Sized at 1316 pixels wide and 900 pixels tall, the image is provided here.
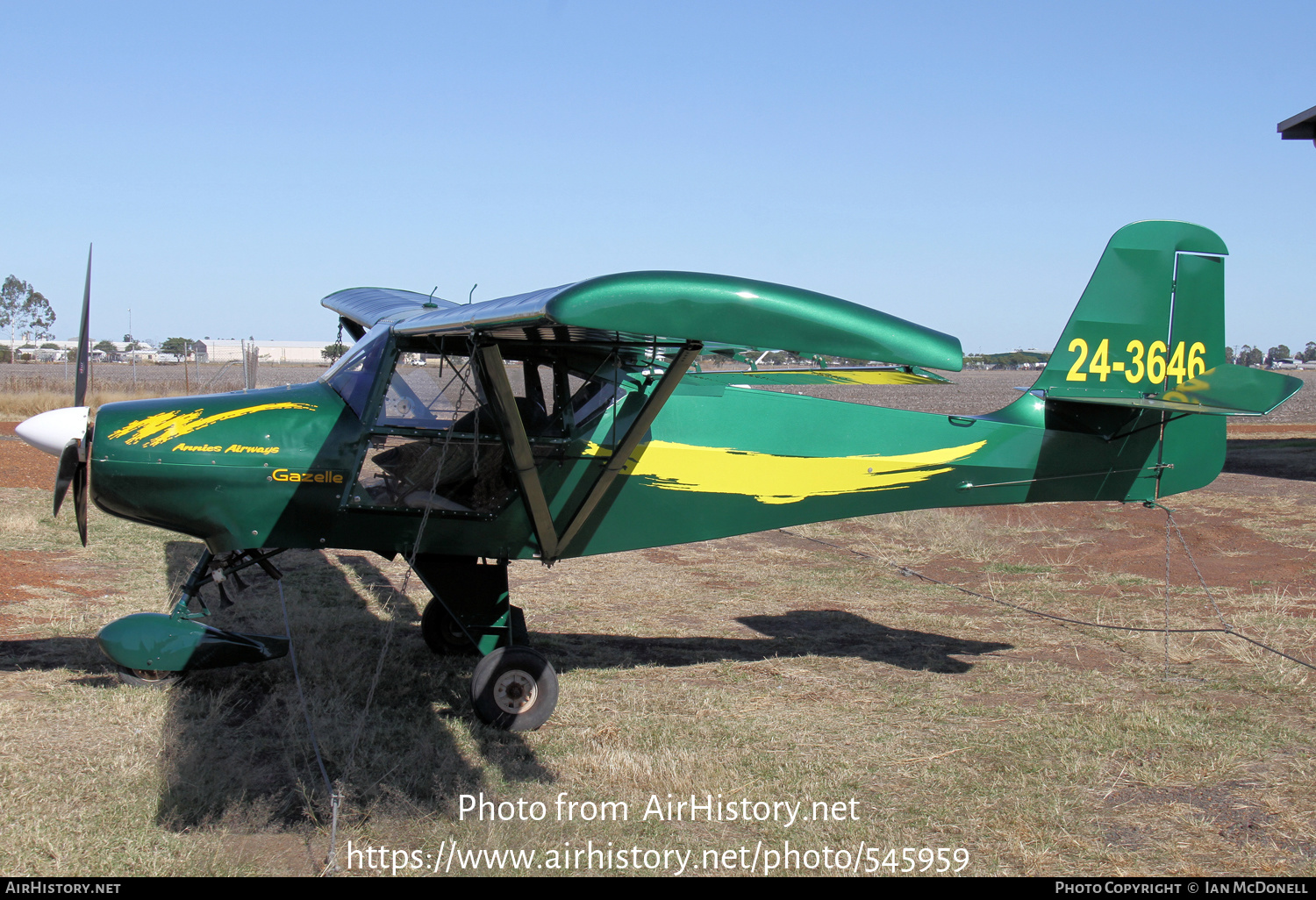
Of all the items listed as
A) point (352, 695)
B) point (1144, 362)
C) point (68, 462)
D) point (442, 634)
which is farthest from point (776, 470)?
point (68, 462)

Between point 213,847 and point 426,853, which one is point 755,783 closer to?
point 426,853

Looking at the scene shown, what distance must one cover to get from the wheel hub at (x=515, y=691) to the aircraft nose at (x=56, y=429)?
2.87 m

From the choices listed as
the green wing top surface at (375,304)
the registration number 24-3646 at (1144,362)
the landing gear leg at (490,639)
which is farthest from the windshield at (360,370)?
the registration number 24-3646 at (1144,362)

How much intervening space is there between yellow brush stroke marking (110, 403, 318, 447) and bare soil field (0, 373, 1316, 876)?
1.63 meters

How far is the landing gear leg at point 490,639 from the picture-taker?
18.1 ft

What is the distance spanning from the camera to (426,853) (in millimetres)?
4020

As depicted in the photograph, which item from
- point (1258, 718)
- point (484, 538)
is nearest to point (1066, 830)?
point (1258, 718)

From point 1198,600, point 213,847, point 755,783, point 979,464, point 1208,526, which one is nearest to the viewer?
point 213,847

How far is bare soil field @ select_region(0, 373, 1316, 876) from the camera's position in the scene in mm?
4109

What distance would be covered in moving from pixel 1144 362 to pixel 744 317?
4.81 meters

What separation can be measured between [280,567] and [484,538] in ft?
16.4

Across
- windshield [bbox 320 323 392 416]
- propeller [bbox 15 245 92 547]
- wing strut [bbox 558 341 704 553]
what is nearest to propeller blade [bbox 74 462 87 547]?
propeller [bbox 15 245 92 547]

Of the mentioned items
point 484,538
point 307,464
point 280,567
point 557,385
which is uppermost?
point 557,385

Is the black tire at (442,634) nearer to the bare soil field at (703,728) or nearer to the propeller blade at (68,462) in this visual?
the bare soil field at (703,728)
